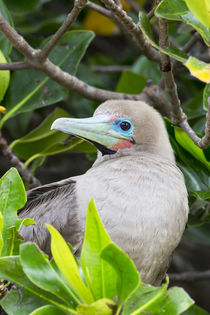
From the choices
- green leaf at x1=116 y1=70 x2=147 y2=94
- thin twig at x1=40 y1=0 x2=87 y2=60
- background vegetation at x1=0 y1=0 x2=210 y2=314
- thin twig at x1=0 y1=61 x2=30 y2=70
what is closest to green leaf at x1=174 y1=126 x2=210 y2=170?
background vegetation at x1=0 y1=0 x2=210 y2=314

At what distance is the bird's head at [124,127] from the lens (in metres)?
3.02

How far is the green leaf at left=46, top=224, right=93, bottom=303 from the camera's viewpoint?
1.95 meters

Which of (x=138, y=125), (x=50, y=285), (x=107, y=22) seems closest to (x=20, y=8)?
(x=107, y=22)

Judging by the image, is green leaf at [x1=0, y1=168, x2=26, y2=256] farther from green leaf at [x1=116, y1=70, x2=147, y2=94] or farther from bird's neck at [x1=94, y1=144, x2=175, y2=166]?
green leaf at [x1=116, y1=70, x2=147, y2=94]

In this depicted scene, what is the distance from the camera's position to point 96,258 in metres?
1.98

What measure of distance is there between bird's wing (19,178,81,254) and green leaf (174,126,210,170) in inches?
21.8

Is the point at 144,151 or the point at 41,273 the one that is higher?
the point at 41,273

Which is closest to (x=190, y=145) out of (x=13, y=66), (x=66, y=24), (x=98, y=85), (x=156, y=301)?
(x=66, y=24)

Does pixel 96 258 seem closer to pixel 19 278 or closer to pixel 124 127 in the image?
pixel 19 278

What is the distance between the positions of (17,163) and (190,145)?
1.02 metres

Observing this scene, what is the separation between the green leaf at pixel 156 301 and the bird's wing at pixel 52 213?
78 cm

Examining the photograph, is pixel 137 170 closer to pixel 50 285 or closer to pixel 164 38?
pixel 164 38

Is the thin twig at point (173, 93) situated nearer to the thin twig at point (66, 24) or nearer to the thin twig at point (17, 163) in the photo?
the thin twig at point (66, 24)

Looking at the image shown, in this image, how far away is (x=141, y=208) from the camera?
104 inches
